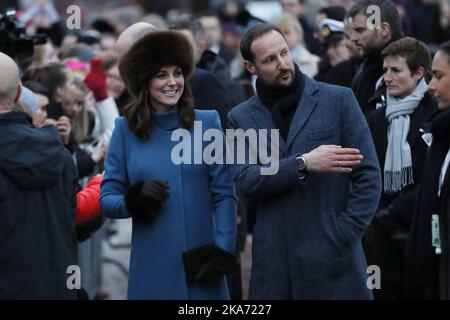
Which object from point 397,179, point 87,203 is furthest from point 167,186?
point 397,179

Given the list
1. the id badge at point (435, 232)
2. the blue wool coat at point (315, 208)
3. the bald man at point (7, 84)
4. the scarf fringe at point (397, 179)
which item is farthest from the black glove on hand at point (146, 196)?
the scarf fringe at point (397, 179)

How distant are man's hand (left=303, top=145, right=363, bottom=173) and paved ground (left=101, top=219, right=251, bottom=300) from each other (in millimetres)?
3869

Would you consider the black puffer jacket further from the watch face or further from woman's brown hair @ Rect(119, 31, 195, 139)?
the watch face

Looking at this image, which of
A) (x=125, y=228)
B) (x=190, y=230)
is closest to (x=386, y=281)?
(x=190, y=230)

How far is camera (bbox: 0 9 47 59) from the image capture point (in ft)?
25.0

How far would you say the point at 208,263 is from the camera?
536 cm

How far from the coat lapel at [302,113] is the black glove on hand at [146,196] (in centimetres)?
66

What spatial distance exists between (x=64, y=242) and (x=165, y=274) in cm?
60

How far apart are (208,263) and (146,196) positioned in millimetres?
443

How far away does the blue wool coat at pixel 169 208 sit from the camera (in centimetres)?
545

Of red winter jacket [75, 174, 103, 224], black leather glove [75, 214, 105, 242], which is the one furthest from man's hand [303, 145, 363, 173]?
black leather glove [75, 214, 105, 242]

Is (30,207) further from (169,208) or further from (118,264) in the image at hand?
(118,264)
